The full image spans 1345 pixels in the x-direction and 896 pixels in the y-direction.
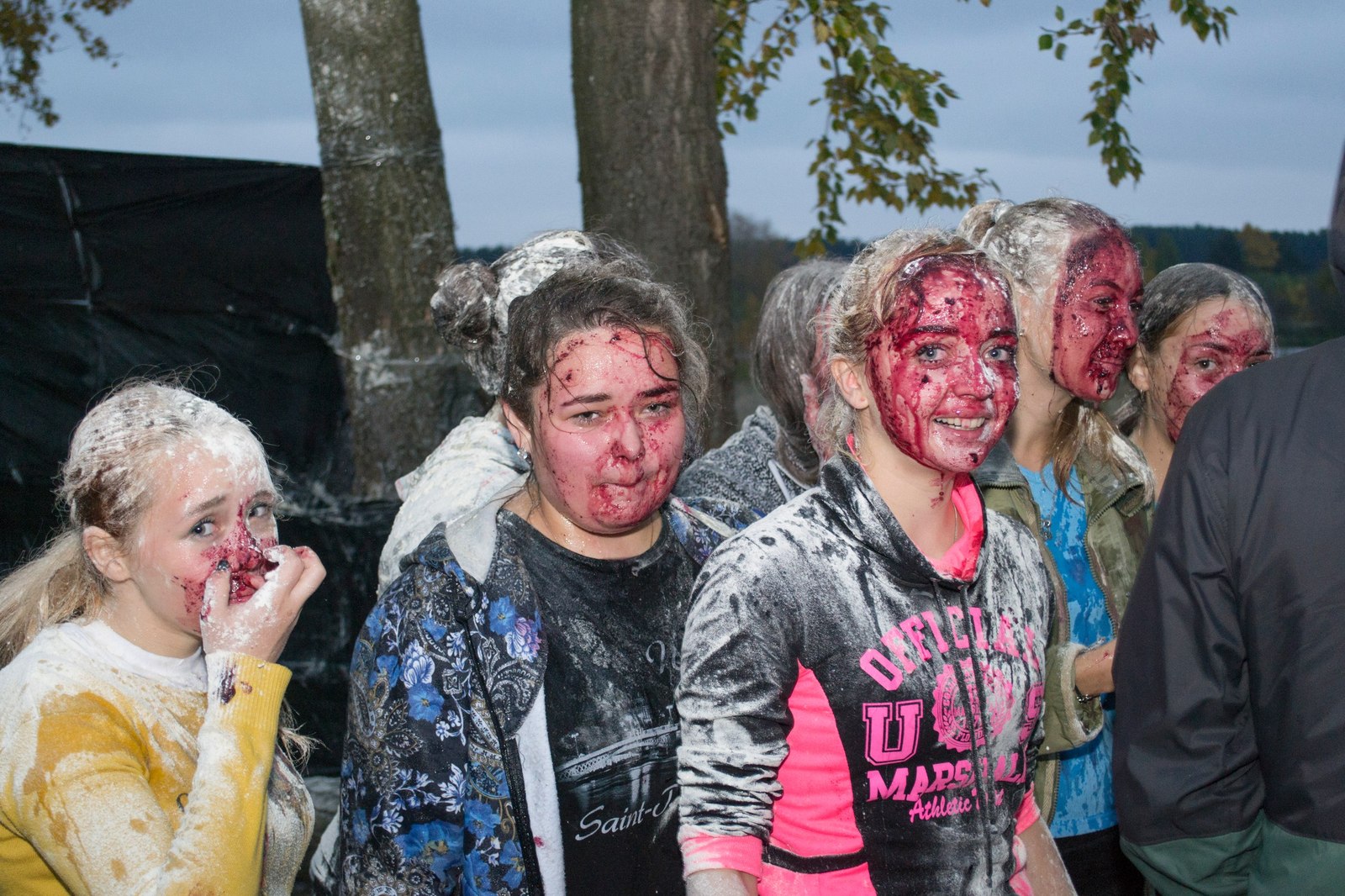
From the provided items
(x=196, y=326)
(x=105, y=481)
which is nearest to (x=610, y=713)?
(x=105, y=481)

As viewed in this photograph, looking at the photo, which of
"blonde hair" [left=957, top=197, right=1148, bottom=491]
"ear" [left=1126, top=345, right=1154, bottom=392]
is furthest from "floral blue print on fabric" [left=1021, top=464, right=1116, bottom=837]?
"ear" [left=1126, top=345, right=1154, bottom=392]

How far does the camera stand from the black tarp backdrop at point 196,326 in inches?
191

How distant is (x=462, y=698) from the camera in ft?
6.61

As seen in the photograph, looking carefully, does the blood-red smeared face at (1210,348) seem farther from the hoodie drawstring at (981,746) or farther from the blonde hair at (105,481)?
the blonde hair at (105,481)

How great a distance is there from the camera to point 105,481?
2.12m

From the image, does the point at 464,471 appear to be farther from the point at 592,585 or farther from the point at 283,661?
the point at 283,661

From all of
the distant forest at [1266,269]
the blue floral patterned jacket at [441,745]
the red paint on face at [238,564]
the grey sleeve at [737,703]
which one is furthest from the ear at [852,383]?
the distant forest at [1266,269]

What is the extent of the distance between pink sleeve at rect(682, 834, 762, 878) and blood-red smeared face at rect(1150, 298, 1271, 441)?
6.33 feet

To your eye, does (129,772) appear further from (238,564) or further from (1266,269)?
(1266,269)

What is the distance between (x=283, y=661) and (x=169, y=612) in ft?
9.28

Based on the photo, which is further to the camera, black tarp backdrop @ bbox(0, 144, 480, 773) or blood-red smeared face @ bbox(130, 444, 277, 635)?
black tarp backdrop @ bbox(0, 144, 480, 773)

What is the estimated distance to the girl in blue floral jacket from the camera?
6.52 feet

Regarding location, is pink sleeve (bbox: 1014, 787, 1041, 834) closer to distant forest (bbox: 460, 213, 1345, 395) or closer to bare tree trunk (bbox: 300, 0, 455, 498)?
bare tree trunk (bbox: 300, 0, 455, 498)

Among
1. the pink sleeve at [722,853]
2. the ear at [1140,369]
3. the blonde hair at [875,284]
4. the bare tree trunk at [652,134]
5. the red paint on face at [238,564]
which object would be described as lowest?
the pink sleeve at [722,853]
